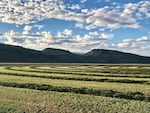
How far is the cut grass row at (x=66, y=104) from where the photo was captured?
22.8 m

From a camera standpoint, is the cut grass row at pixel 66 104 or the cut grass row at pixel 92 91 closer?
the cut grass row at pixel 66 104

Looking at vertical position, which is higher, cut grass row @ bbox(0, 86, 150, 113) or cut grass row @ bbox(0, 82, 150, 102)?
cut grass row @ bbox(0, 82, 150, 102)

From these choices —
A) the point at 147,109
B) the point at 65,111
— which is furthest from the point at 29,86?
the point at 147,109

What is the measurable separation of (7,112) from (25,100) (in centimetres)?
414

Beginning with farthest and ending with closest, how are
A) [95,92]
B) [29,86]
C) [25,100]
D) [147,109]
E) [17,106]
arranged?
[29,86], [95,92], [25,100], [17,106], [147,109]

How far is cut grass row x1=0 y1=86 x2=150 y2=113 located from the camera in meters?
22.8

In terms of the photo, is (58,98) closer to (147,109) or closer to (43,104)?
(43,104)

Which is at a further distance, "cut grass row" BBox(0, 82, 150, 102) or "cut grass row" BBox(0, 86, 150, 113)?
"cut grass row" BBox(0, 82, 150, 102)

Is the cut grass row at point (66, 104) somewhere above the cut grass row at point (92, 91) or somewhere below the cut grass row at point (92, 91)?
below

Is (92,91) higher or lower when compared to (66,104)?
higher

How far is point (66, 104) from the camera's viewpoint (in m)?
24.8

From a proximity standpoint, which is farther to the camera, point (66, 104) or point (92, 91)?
point (92, 91)

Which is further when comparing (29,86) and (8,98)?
(29,86)

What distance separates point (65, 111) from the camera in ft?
74.4
